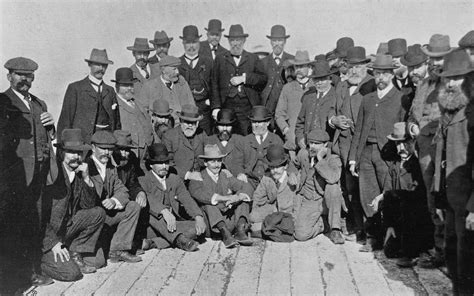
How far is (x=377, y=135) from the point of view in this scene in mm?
6715

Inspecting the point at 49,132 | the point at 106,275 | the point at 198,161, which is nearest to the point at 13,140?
the point at 49,132

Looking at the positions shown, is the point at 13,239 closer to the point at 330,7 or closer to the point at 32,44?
the point at 32,44

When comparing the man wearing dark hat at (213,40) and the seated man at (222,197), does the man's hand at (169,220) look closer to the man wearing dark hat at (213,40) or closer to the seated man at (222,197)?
the seated man at (222,197)

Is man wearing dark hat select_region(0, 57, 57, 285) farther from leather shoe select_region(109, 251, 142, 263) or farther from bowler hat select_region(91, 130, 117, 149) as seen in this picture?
leather shoe select_region(109, 251, 142, 263)

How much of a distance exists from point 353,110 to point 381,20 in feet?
12.5

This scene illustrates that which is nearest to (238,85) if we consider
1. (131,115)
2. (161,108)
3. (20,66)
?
(161,108)

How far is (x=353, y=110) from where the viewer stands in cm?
738

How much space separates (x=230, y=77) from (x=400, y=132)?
3.17 m

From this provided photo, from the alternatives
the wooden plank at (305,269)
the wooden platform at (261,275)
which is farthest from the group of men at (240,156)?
the wooden plank at (305,269)

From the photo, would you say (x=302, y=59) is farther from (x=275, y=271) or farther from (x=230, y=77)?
(x=275, y=271)

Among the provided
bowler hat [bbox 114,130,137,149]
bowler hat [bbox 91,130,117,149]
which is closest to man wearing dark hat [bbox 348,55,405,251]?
bowler hat [bbox 114,130,137,149]

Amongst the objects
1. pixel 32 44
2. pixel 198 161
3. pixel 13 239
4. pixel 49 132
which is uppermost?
pixel 32 44

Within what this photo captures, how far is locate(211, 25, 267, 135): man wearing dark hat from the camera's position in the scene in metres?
8.64

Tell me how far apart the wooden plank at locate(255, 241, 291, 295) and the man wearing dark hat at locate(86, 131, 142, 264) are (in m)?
1.42
